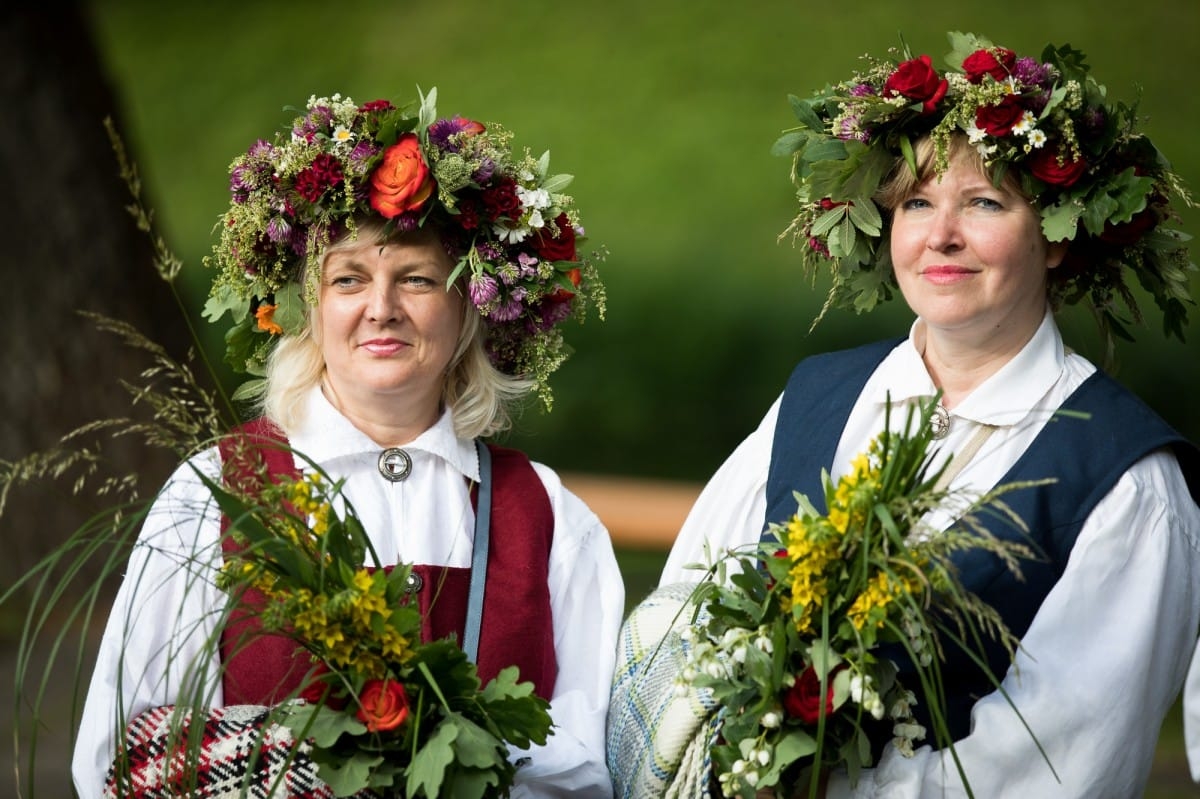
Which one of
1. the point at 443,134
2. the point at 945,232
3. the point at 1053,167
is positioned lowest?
the point at 945,232

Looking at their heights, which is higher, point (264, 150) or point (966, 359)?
point (264, 150)

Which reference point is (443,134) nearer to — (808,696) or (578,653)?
(578,653)

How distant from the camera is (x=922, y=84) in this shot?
303 centimetres

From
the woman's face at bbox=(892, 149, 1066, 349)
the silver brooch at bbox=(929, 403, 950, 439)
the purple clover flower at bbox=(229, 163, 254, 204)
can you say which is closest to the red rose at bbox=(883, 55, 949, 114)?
the woman's face at bbox=(892, 149, 1066, 349)

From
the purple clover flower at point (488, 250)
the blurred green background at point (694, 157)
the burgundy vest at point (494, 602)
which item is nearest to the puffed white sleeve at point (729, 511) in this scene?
the burgundy vest at point (494, 602)

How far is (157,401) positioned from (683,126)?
733 cm

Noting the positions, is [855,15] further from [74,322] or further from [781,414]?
[781,414]

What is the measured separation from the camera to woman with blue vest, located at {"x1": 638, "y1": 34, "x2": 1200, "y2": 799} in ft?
9.02

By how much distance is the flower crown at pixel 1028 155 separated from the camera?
299 centimetres

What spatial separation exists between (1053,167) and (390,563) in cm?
144

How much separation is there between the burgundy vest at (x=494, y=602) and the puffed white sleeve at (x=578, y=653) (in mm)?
30

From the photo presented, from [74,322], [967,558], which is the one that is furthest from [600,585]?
[74,322]

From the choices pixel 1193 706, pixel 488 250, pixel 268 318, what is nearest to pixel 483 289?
pixel 488 250

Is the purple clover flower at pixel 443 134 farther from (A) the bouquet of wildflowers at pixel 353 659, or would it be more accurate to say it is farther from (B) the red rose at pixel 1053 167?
(B) the red rose at pixel 1053 167
